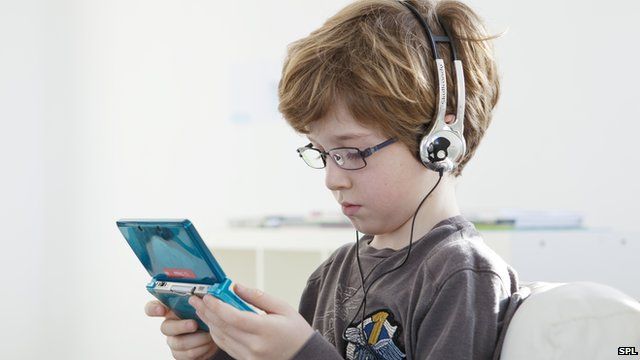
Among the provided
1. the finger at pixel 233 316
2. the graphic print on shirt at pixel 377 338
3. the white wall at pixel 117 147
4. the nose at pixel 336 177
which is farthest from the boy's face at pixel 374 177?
the white wall at pixel 117 147

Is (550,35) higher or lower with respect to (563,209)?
higher

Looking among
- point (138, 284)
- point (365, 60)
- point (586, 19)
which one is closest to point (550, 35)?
point (586, 19)

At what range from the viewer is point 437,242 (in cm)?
95

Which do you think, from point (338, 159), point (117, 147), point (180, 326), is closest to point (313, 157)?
point (338, 159)

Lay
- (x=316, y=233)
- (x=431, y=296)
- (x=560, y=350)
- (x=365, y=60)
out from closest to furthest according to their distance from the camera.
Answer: (x=560, y=350) < (x=431, y=296) < (x=365, y=60) < (x=316, y=233)

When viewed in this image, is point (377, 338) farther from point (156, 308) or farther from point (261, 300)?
point (156, 308)

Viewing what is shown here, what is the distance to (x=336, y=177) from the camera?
3.27 ft

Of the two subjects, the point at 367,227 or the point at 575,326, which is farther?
the point at 367,227

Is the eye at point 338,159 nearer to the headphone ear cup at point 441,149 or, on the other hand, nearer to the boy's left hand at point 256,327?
the headphone ear cup at point 441,149

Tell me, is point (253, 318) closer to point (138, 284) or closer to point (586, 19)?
point (586, 19)


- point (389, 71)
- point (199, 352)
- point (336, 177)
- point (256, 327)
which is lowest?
point (199, 352)

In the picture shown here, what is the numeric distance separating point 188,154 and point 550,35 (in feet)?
5.89

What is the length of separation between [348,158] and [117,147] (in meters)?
2.85

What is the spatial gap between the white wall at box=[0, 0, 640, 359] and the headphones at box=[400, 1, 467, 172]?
1969 mm
